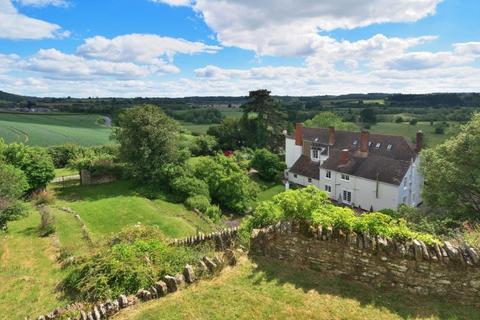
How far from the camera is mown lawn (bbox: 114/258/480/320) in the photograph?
7.89m

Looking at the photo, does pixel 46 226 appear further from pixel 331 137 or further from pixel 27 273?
pixel 331 137

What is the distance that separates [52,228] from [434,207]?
83.6 feet

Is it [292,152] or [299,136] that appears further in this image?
[292,152]

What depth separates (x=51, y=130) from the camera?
66.9 meters

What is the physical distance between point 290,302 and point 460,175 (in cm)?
1882

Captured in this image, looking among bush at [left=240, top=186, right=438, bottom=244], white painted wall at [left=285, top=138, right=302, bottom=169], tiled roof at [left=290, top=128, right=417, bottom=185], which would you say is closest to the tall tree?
tiled roof at [left=290, top=128, right=417, bottom=185]

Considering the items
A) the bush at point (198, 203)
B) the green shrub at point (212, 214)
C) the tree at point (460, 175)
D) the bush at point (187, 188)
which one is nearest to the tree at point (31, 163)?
the bush at point (187, 188)

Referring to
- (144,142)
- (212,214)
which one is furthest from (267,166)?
(144,142)

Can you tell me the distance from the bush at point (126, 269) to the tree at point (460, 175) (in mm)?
18240

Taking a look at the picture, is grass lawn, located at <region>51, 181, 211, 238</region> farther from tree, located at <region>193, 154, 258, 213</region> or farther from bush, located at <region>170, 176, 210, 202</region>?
tree, located at <region>193, 154, 258, 213</region>

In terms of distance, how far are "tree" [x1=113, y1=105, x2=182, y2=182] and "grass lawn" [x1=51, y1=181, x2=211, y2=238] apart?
2.69 m

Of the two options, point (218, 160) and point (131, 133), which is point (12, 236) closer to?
point (131, 133)

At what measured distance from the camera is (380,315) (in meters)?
7.81

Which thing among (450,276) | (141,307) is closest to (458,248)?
(450,276)
